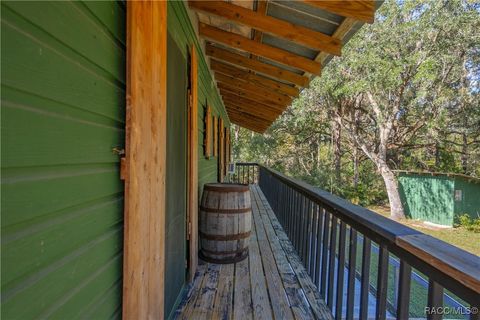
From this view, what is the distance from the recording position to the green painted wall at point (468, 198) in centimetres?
1277

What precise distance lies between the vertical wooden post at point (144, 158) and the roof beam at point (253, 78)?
2.57 metres

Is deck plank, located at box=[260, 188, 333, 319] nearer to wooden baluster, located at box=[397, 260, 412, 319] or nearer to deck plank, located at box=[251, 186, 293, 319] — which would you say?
deck plank, located at box=[251, 186, 293, 319]

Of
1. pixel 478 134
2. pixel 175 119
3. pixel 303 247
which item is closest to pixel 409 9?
pixel 478 134

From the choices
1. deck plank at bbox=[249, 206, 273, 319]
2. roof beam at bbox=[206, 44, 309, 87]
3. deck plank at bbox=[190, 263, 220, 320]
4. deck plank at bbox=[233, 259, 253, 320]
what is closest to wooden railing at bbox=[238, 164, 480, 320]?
deck plank at bbox=[249, 206, 273, 319]

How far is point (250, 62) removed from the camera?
3.38 metres

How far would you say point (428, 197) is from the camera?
45.4 feet

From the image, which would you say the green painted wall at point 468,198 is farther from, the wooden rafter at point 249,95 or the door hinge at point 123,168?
the door hinge at point 123,168

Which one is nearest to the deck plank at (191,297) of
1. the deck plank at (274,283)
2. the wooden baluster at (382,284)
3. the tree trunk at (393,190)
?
the deck plank at (274,283)

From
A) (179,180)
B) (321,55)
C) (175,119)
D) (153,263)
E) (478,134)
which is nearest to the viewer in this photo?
(153,263)

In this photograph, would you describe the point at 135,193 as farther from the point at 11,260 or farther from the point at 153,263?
the point at 11,260

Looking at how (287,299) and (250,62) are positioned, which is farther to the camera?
(250,62)

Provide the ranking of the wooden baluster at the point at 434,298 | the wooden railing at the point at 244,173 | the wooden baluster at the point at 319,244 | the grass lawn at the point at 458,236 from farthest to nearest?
the wooden railing at the point at 244,173 < the grass lawn at the point at 458,236 < the wooden baluster at the point at 319,244 < the wooden baluster at the point at 434,298

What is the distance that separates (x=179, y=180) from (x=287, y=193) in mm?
2415

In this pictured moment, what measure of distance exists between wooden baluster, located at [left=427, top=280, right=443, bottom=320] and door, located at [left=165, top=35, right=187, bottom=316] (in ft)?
4.55
